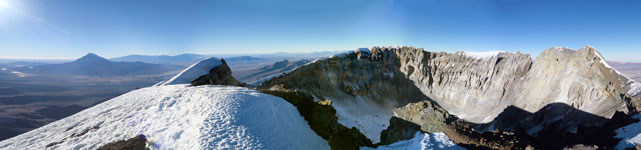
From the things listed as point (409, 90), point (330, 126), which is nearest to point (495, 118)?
point (409, 90)

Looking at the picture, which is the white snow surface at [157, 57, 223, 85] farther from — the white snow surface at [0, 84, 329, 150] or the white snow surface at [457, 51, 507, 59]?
the white snow surface at [457, 51, 507, 59]

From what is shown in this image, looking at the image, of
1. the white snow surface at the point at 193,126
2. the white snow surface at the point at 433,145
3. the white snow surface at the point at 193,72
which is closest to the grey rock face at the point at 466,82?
the white snow surface at the point at 193,72

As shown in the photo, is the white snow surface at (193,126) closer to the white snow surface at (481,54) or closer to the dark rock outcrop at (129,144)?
the dark rock outcrop at (129,144)

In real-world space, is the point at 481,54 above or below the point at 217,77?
above

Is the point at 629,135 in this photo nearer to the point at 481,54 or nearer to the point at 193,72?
the point at 193,72

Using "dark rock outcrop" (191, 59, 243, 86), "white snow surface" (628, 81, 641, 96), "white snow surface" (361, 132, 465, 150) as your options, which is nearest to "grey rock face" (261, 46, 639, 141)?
"white snow surface" (628, 81, 641, 96)

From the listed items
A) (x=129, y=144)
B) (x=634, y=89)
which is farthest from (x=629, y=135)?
(x=129, y=144)
